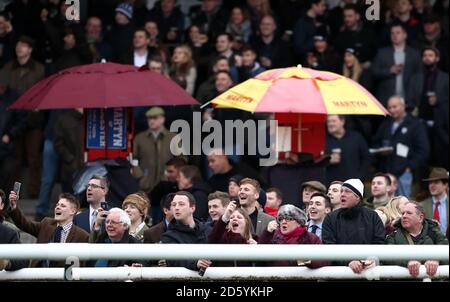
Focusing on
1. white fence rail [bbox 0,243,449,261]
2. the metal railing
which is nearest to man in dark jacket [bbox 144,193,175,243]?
the metal railing

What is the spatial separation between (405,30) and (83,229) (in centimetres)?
607

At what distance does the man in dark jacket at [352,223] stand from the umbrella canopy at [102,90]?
317cm

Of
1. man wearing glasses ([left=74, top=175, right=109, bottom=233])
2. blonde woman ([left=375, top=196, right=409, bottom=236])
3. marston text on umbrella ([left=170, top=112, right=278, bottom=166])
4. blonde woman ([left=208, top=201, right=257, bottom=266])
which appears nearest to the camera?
blonde woman ([left=208, top=201, right=257, bottom=266])

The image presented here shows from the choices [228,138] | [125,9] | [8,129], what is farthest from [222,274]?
[125,9]

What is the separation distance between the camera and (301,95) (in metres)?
15.7

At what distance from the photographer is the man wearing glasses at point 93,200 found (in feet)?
45.8

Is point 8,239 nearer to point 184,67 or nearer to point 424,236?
point 424,236

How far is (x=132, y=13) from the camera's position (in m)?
Answer: 19.2

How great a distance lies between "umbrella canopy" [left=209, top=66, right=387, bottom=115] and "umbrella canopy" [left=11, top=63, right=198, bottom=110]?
0.52 metres

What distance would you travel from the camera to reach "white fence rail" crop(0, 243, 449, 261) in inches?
432

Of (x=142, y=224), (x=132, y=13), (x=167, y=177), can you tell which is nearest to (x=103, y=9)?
(x=132, y=13)

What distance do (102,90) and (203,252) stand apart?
5000mm

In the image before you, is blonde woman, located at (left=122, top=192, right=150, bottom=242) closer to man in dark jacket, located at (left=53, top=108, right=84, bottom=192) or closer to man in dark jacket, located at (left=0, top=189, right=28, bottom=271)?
man in dark jacket, located at (left=0, top=189, right=28, bottom=271)

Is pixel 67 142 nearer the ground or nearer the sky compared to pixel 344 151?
nearer the sky
